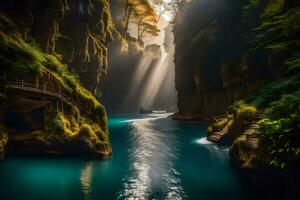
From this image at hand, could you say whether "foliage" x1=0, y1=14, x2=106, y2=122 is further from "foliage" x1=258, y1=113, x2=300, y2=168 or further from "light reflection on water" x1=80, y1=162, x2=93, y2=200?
"foliage" x1=258, y1=113, x2=300, y2=168

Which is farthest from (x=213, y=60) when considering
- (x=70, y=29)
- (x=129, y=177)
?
(x=129, y=177)

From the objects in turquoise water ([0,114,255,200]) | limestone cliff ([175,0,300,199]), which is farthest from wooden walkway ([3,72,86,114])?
limestone cliff ([175,0,300,199])

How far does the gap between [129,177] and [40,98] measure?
39.3ft

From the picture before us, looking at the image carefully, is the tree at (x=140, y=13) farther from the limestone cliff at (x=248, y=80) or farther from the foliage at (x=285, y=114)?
the foliage at (x=285, y=114)

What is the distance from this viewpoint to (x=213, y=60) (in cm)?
5344

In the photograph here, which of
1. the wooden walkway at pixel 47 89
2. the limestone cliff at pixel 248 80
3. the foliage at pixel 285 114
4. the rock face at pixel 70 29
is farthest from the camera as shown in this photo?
the rock face at pixel 70 29

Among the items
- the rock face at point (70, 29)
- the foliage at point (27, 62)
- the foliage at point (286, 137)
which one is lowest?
the foliage at point (286, 137)

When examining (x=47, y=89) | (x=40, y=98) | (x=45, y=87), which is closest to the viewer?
(x=45, y=87)

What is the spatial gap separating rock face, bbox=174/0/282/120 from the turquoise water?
1945cm

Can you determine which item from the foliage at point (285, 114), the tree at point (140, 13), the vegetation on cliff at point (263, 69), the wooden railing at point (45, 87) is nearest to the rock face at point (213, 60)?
the vegetation on cliff at point (263, 69)

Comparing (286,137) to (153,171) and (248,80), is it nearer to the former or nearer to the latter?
(153,171)

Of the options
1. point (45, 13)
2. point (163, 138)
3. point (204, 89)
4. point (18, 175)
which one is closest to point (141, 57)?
point (204, 89)

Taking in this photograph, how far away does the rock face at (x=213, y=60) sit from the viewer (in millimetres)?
44969

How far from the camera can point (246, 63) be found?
146ft
